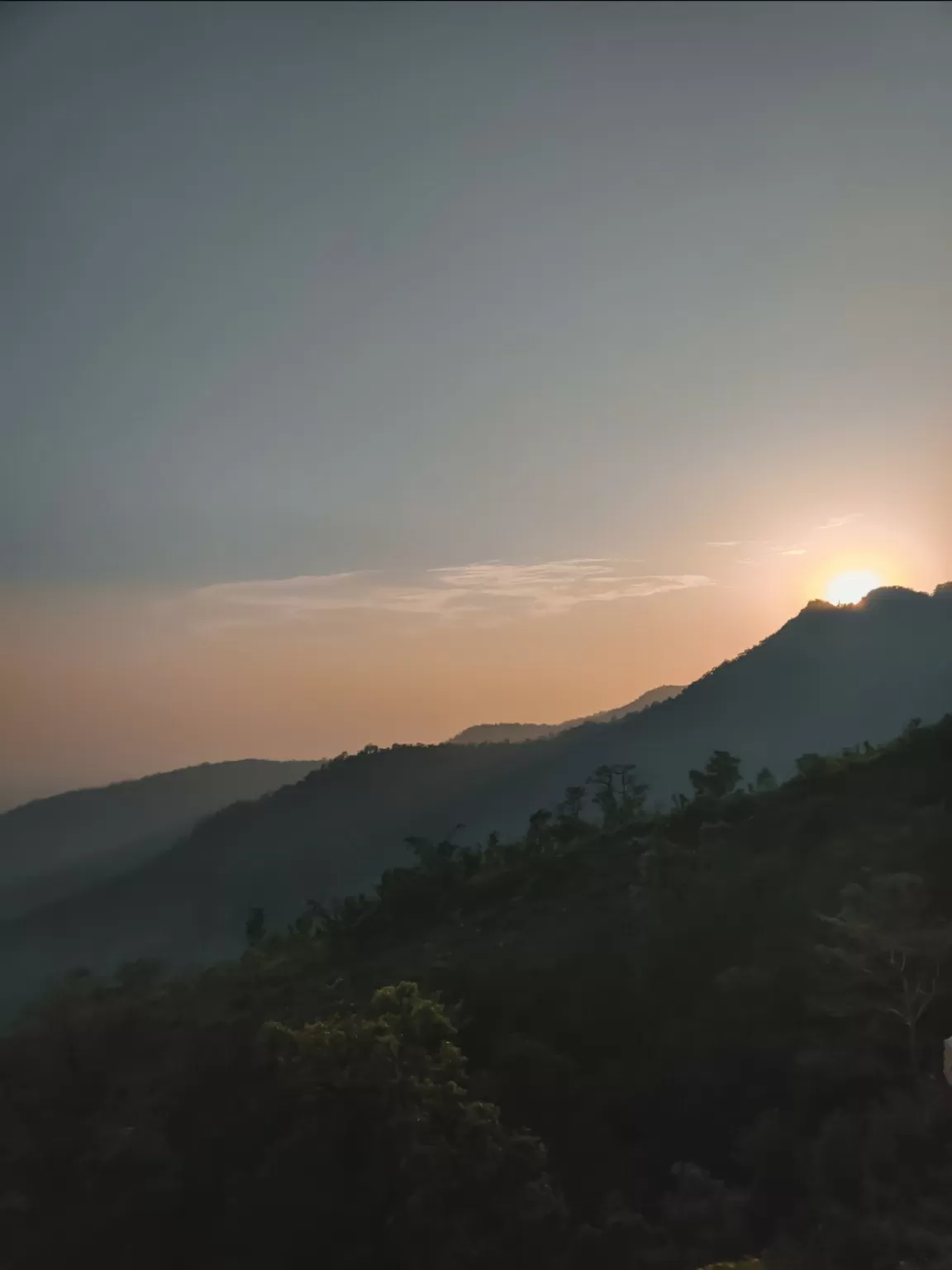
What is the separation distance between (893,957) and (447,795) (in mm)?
164656

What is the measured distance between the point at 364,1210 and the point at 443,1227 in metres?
2.11

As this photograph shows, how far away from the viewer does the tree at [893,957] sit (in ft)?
71.5

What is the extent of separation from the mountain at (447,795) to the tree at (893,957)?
413ft

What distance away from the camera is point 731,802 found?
5459 centimetres

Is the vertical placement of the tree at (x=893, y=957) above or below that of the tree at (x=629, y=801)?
below

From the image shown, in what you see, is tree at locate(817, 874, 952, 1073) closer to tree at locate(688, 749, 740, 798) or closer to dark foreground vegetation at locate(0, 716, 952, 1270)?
dark foreground vegetation at locate(0, 716, 952, 1270)

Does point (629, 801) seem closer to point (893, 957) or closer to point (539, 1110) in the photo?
point (893, 957)

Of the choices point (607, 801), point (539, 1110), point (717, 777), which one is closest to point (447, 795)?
point (607, 801)

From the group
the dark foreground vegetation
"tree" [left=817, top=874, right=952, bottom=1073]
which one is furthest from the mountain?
"tree" [left=817, top=874, right=952, bottom=1073]

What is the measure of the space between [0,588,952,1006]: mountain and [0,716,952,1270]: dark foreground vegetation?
11721cm

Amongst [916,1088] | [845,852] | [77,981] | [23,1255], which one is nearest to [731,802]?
[845,852]

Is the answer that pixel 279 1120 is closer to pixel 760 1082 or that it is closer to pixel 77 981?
pixel 77 981

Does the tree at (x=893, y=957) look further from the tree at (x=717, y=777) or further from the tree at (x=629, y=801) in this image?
the tree at (x=629, y=801)

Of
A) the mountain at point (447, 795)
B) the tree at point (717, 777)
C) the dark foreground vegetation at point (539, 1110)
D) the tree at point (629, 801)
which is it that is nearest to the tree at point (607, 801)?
the tree at point (629, 801)
